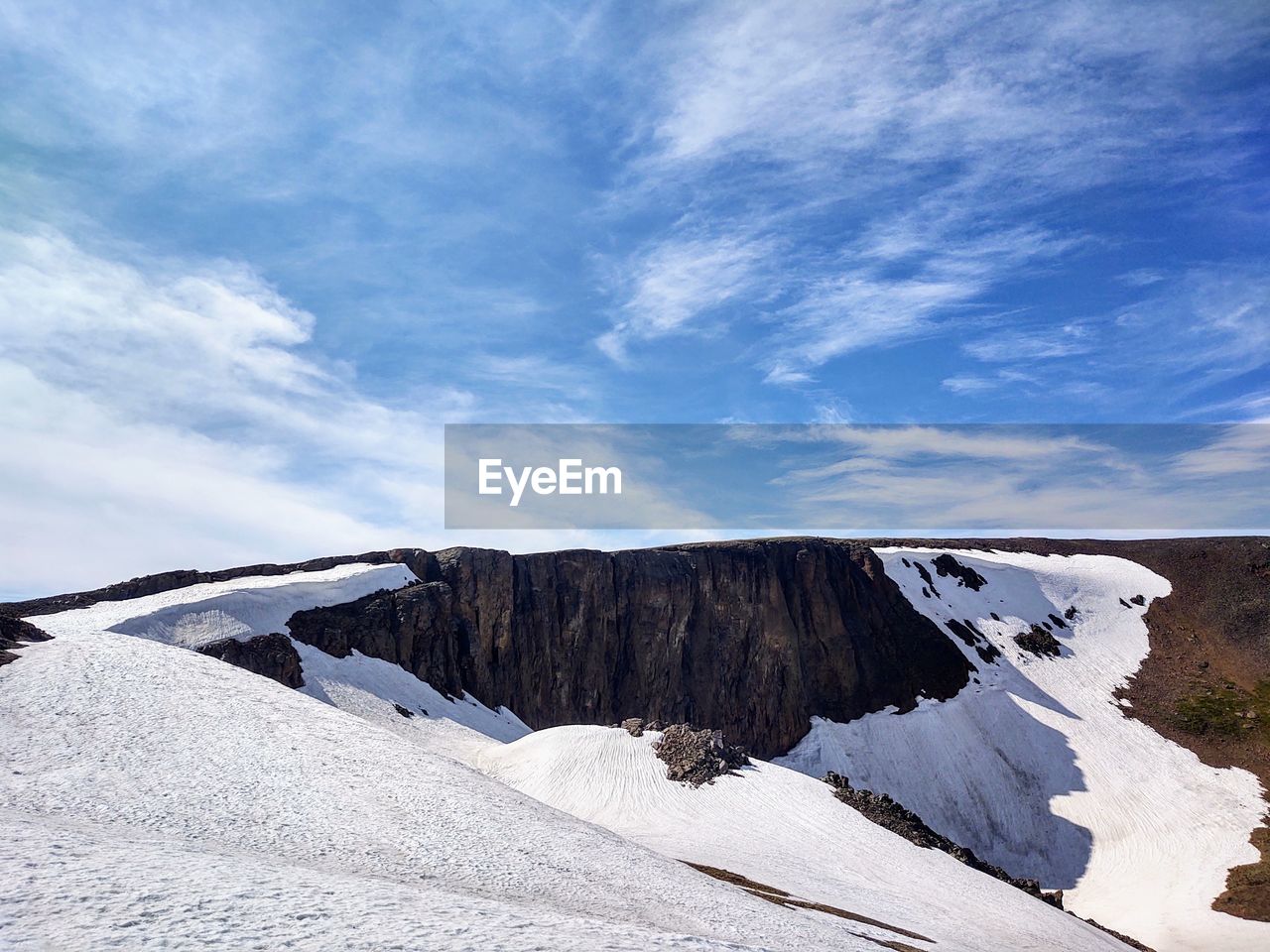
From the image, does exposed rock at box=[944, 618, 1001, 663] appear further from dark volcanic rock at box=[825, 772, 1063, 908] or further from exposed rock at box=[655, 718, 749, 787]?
exposed rock at box=[655, 718, 749, 787]

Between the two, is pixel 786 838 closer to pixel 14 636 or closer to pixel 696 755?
pixel 696 755

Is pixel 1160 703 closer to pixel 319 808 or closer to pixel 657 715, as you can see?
pixel 657 715

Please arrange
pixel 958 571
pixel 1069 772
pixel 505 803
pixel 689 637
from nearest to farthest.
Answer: pixel 505 803
pixel 1069 772
pixel 689 637
pixel 958 571

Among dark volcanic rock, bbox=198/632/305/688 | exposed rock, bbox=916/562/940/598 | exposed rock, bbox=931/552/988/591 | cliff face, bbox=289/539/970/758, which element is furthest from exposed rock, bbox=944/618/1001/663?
dark volcanic rock, bbox=198/632/305/688

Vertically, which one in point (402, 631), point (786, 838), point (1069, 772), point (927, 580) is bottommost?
point (1069, 772)

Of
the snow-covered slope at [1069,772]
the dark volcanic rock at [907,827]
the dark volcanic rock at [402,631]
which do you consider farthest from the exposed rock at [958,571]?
the dark volcanic rock at [402,631]

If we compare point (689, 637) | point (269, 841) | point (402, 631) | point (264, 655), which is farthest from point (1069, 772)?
point (269, 841)
